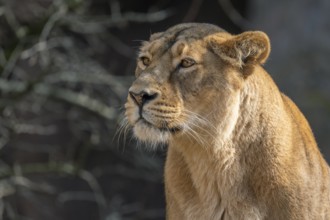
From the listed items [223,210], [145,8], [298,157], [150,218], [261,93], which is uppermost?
[145,8]

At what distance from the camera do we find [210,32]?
4.33 m

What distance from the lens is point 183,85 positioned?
4121mm

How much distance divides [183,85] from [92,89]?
418 centimetres

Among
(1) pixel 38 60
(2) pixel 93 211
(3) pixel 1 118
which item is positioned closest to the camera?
(3) pixel 1 118

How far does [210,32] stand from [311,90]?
14.4 ft

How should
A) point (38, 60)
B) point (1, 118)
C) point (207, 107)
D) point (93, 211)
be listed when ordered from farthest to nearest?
point (93, 211)
point (38, 60)
point (1, 118)
point (207, 107)

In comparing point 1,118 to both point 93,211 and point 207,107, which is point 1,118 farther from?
point 207,107

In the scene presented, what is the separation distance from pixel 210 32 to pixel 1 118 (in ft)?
10.6

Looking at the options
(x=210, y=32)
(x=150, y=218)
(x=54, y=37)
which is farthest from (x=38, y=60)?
(x=210, y=32)

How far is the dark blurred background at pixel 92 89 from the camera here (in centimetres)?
712

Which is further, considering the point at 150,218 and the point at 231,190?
the point at 150,218

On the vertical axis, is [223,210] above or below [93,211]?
above

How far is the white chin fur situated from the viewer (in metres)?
4.09

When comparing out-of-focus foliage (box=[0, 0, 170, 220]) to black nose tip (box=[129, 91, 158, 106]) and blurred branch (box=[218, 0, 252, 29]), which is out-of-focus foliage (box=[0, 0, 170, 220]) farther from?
black nose tip (box=[129, 91, 158, 106])
